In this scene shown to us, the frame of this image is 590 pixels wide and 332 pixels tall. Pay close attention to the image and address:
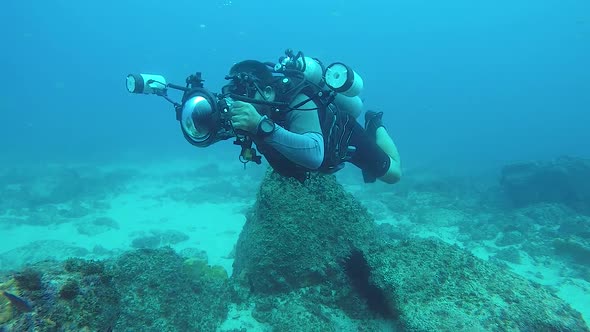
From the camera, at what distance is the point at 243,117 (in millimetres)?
A: 3068

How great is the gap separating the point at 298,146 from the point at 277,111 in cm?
62

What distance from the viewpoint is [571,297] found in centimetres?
813

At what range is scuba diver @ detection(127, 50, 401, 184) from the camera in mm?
3148

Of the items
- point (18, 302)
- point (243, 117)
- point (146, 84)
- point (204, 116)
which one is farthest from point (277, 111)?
point (18, 302)

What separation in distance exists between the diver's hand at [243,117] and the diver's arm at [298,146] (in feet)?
0.66

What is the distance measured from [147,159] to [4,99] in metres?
93.8

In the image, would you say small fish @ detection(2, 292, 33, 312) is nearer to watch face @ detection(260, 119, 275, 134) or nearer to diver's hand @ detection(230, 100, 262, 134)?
diver's hand @ detection(230, 100, 262, 134)

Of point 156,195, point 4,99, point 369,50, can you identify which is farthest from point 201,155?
point 369,50

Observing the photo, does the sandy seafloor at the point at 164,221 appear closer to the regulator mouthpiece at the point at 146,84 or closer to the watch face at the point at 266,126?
the watch face at the point at 266,126

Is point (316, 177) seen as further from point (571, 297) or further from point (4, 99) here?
point (4, 99)

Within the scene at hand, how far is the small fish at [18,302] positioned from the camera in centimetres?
261

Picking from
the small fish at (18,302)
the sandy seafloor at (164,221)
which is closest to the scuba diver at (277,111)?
the small fish at (18,302)

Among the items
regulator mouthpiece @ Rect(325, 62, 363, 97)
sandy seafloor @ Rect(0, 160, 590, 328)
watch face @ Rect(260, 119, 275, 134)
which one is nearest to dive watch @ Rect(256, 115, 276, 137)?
watch face @ Rect(260, 119, 275, 134)

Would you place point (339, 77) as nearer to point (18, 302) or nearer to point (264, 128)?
point (264, 128)
